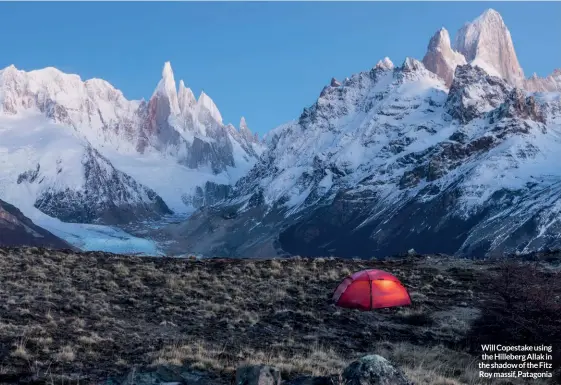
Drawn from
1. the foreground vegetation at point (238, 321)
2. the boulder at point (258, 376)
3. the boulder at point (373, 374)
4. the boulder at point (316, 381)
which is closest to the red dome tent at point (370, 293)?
the foreground vegetation at point (238, 321)

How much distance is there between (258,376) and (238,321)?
32.7 feet

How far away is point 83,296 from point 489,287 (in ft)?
65.2

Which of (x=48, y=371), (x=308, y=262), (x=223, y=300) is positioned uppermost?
(x=308, y=262)

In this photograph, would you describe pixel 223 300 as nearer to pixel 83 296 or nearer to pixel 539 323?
pixel 83 296

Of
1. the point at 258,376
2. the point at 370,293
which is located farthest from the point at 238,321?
the point at 258,376

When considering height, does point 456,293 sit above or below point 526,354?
above

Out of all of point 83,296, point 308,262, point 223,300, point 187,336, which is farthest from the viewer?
point 308,262

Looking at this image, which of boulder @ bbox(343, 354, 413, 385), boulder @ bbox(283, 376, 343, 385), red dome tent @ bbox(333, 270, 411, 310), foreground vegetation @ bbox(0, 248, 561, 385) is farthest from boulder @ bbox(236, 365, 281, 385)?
red dome tent @ bbox(333, 270, 411, 310)

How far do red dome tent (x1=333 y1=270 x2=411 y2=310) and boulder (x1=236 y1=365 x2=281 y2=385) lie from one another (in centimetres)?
1425

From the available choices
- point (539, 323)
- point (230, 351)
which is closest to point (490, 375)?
point (539, 323)

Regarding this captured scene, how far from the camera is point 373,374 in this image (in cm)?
1255

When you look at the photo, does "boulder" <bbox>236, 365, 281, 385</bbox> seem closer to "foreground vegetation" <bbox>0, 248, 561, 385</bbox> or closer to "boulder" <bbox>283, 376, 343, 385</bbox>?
"boulder" <bbox>283, 376, 343, 385</bbox>

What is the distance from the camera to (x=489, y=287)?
98.7 ft

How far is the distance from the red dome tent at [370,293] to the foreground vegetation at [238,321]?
0.60 metres
